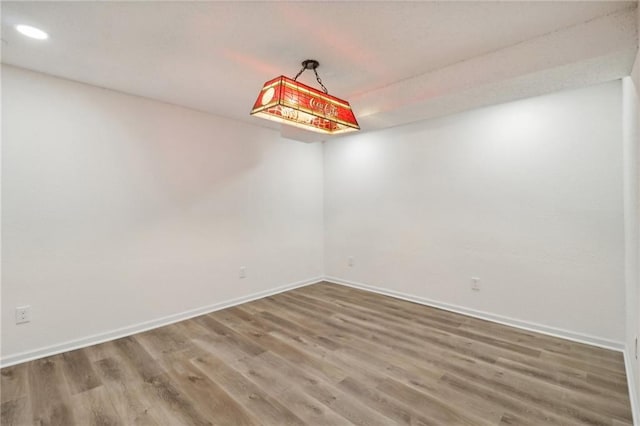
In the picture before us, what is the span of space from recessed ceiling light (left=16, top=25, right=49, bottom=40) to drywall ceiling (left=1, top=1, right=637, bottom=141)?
0.05 meters

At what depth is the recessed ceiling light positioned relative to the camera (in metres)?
1.88

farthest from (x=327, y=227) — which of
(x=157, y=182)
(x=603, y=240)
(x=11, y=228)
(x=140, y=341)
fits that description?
(x=11, y=228)

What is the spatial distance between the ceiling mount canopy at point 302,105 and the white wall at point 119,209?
159 cm

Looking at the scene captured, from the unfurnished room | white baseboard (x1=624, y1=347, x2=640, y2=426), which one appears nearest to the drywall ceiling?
the unfurnished room

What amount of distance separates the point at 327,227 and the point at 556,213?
10.0ft

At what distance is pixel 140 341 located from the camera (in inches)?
111

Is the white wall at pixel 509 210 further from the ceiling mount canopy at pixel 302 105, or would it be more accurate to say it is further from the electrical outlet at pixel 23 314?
the electrical outlet at pixel 23 314

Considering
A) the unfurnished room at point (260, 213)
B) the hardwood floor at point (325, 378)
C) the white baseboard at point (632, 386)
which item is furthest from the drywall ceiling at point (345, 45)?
the hardwood floor at point (325, 378)

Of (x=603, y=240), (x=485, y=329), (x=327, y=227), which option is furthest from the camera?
(x=327, y=227)

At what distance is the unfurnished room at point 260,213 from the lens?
1857 mm

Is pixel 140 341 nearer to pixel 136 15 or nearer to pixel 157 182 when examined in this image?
pixel 157 182

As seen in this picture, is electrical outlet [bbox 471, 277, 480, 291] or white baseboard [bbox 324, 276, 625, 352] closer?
white baseboard [bbox 324, 276, 625, 352]

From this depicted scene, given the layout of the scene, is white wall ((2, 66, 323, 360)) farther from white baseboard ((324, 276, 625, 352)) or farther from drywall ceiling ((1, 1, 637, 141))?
white baseboard ((324, 276, 625, 352))

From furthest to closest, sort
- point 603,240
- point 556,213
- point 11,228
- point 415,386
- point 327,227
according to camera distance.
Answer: point 327,227 → point 556,213 → point 603,240 → point 11,228 → point 415,386
